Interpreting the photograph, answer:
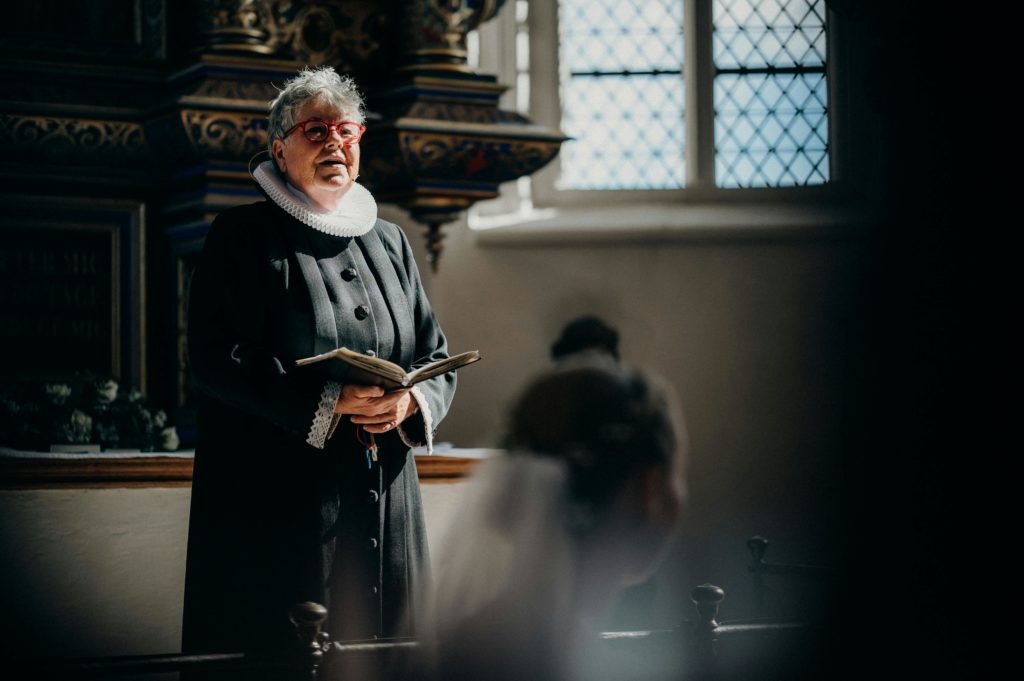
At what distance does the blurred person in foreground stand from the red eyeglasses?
1.38 metres

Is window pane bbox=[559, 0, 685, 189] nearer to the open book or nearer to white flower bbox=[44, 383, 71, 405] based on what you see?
white flower bbox=[44, 383, 71, 405]

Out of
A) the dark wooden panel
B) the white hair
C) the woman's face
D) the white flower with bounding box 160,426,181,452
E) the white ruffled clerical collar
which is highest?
the white hair

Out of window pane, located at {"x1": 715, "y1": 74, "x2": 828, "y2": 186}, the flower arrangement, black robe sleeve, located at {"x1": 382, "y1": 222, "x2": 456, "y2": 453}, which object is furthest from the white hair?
window pane, located at {"x1": 715, "y1": 74, "x2": 828, "y2": 186}

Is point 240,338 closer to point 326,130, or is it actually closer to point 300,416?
point 300,416

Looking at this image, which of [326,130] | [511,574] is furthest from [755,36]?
[511,574]

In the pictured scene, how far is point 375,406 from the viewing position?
2314 millimetres

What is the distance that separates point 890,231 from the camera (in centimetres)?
86

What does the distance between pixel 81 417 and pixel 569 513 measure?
11.3 feet

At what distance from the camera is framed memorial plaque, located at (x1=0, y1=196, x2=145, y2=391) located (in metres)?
4.80

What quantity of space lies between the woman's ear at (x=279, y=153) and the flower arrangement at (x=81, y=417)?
6.58ft

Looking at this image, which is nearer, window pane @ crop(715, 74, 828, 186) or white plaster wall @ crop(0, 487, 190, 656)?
white plaster wall @ crop(0, 487, 190, 656)

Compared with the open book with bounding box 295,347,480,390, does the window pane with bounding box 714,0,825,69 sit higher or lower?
higher

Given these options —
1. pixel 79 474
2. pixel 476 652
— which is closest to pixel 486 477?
pixel 476 652

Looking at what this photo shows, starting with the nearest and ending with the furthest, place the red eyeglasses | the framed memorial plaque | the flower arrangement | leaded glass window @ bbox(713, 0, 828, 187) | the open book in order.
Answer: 1. the open book
2. the red eyeglasses
3. the flower arrangement
4. the framed memorial plaque
5. leaded glass window @ bbox(713, 0, 828, 187)
